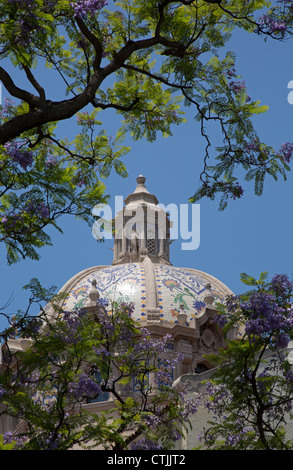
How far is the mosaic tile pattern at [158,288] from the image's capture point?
4028cm

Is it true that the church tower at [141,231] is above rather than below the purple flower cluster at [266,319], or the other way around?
above

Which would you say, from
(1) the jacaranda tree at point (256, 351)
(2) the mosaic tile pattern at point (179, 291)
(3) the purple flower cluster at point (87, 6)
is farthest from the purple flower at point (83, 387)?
(2) the mosaic tile pattern at point (179, 291)

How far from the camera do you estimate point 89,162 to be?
14891mm

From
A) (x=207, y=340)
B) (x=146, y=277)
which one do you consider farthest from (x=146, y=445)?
(x=146, y=277)

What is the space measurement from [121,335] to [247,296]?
3.84 m

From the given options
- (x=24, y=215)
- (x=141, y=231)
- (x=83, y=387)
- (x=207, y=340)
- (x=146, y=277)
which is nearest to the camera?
(x=24, y=215)

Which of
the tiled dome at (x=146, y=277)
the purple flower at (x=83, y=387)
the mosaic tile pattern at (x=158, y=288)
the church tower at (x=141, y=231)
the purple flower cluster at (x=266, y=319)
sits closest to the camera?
the purple flower cluster at (x=266, y=319)

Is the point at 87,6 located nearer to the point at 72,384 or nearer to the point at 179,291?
the point at 72,384

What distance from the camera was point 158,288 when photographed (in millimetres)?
41719

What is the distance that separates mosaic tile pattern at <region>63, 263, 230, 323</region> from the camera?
40281mm

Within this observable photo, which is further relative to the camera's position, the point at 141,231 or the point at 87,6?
the point at 141,231

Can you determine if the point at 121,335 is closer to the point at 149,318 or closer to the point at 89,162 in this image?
the point at 89,162

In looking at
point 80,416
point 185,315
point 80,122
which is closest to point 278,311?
point 80,416

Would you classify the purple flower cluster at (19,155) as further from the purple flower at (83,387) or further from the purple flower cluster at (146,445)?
the purple flower cluster at (146,445)
